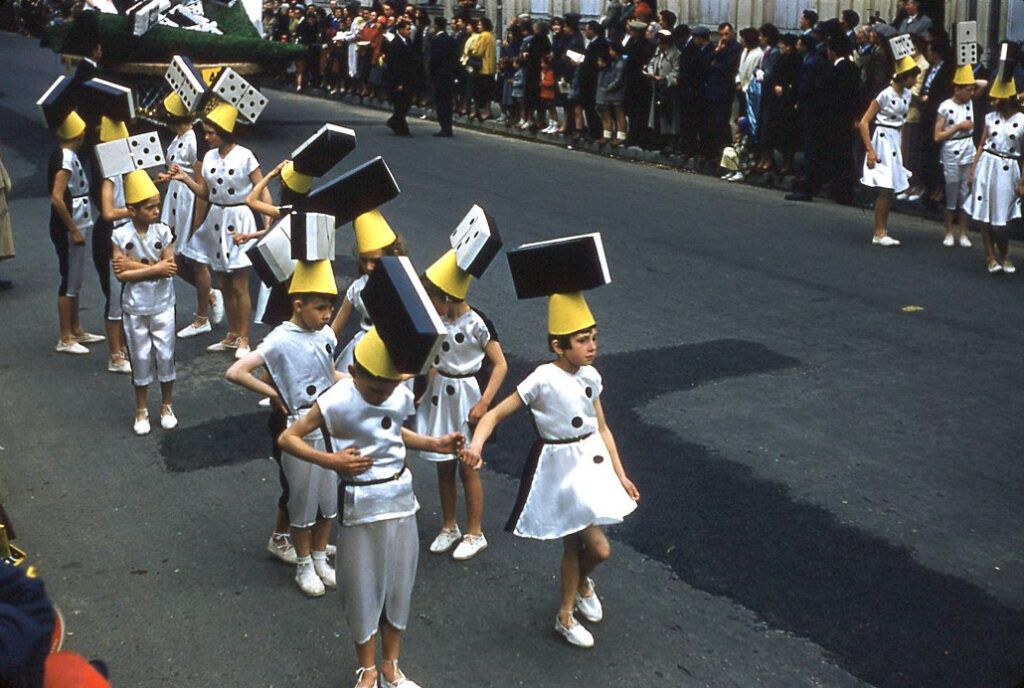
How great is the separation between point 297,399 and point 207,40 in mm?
16718

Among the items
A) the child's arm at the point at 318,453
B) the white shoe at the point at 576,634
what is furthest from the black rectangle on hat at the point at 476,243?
the white shoe at the point at 576,634

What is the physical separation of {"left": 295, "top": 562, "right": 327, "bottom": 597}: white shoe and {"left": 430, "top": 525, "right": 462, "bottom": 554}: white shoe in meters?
0.64

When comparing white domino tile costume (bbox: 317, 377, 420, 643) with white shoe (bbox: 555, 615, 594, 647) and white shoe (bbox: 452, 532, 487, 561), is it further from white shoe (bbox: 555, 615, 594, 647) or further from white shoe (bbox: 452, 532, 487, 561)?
white shoe (bbox: 452, 532, 487, 561)

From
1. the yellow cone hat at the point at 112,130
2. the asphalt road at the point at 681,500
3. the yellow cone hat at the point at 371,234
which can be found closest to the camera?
the asphalt road at the point at 681,500

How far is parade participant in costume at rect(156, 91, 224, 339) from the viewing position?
32.4 feet

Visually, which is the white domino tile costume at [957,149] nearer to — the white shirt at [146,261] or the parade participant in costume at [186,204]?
the parade participant in costume at [186,204]

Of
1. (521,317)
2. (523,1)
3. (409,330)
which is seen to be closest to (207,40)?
(523,1)

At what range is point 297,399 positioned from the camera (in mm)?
5992

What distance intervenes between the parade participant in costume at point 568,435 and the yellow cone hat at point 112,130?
201 inches

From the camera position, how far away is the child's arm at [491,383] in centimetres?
605

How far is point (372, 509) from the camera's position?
4922 mm

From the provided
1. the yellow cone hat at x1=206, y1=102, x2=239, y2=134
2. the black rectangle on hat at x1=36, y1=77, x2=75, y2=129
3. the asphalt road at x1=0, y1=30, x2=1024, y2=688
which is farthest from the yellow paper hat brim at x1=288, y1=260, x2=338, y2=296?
the black rectangle on hat at x1=36, y1=77, x2=75, y2=129

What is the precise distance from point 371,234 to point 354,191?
240 millimetres

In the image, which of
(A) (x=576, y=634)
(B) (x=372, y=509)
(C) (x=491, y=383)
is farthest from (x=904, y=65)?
(B) (x=372, y=509)
